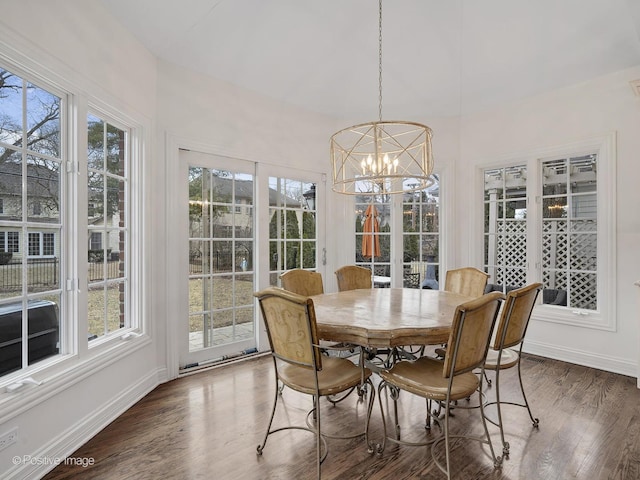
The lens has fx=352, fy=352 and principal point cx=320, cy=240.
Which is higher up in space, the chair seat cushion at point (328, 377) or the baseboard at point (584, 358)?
the chair seat cushion at point (328, 377)

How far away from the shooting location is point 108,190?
266 cm

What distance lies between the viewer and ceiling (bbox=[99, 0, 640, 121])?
2.67 m

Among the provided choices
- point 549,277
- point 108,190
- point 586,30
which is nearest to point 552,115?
point 586,30

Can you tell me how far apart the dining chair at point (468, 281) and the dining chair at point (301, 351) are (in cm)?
164

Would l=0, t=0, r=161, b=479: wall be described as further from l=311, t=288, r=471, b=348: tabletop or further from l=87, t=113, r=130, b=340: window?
l=311, t=288, r=471, b=348: tabletop

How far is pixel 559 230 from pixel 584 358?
133 cm

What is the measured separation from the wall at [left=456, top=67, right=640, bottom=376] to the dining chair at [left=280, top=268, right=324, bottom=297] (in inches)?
100

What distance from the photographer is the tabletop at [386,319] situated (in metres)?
1.94

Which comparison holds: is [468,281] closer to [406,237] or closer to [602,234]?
[406,237]

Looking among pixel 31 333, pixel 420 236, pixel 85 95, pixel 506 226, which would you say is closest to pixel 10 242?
pixel 31 333

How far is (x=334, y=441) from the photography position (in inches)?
86.2

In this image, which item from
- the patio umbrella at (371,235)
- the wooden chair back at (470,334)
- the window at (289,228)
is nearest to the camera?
the wooden chair back at (470,334)

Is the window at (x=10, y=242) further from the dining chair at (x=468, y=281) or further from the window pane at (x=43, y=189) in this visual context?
the dining chair at (x=468, y=281)

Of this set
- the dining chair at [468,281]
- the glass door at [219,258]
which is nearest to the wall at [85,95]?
the glass door at [219,258]
